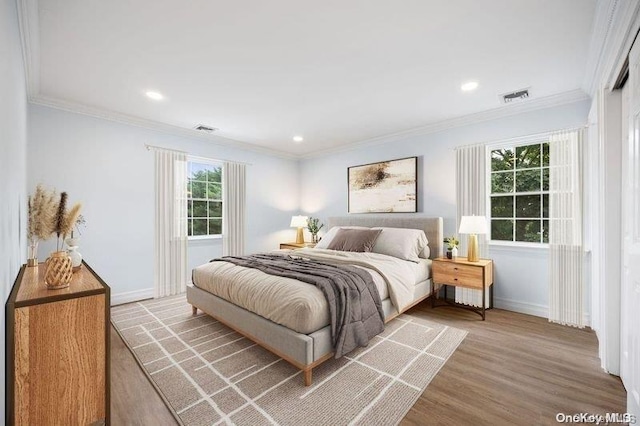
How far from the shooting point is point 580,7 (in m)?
1.83

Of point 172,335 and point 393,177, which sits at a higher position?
point 393,177

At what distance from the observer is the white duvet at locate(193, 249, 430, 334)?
6.89 feet

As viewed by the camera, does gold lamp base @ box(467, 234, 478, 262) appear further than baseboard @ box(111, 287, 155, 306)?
No

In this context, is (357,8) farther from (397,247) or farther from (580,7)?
(397,247)

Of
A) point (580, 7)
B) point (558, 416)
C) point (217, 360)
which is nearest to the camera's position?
point (558, 416)

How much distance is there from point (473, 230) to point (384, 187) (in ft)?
5.51

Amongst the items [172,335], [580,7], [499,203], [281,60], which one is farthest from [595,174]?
[172,335]

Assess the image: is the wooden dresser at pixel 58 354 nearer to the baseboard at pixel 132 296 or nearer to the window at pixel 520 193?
the baseboard at pixel 132 296

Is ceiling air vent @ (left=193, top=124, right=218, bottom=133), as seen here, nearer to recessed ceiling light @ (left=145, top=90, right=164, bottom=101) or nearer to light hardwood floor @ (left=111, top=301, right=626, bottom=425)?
recessed ceiling light @ (left=145, top=90, right=164, bottom=101)

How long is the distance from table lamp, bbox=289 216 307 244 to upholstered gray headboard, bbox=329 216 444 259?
3.73ft

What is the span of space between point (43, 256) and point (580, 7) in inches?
213

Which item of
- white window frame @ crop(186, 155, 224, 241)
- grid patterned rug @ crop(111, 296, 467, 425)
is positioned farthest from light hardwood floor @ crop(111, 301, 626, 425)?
white window frame @ crop(186, 155, 224, 241)

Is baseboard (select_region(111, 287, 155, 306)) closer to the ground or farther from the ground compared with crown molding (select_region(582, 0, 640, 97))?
closer to the ground

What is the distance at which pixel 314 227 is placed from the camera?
18.2ft
